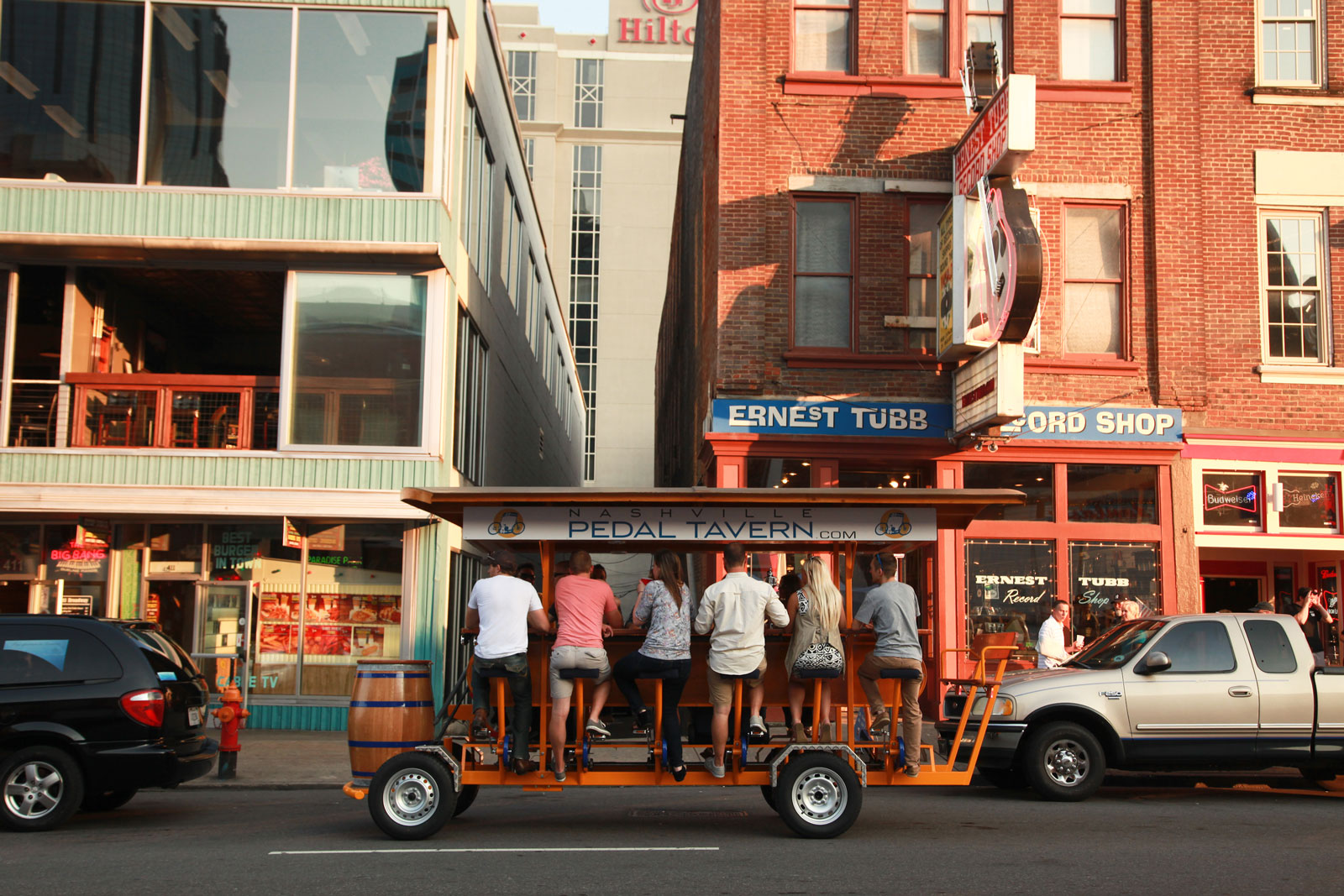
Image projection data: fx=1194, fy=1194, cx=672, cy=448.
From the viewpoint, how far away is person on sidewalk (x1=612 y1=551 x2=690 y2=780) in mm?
8359

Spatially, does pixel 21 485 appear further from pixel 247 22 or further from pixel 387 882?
pixel 387 882

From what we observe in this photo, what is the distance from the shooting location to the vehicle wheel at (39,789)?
28.9 ft

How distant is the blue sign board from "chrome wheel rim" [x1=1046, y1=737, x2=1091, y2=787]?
6418mm

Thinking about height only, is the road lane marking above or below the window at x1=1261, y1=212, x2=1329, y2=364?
below

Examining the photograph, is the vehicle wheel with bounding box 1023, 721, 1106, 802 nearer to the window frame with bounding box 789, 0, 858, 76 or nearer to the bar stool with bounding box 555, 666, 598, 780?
the bar stool with bounding box 555, 666, 598, 780

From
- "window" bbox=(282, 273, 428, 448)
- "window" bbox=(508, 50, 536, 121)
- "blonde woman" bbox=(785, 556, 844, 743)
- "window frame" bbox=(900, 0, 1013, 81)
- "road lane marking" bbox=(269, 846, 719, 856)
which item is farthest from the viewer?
"window" bbox=(508, 50, 536, 121)

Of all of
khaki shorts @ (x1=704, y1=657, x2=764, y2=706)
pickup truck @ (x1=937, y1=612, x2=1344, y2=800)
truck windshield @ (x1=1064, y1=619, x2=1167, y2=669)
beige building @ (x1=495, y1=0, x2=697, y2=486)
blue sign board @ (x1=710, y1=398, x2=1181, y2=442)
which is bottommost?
pickup truck @ (x1=937, y1=612, x2=1344, y2=800)

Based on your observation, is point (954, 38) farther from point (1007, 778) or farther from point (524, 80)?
point (524, 80)

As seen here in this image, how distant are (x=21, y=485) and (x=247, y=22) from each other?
6897 mm

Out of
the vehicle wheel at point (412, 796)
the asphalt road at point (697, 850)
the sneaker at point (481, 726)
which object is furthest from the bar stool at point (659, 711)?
the vehicle wheel at point (412, 796)

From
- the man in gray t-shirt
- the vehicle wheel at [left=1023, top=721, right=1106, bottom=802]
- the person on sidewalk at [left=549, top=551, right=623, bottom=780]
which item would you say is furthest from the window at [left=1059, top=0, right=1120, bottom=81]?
the person on sidewalk at [left=549, top=551, right=623, bottom=780]

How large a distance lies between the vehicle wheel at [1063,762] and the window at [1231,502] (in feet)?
23.5

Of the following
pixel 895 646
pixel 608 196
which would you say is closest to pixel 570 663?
pixel 895 646

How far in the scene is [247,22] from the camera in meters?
16.4
